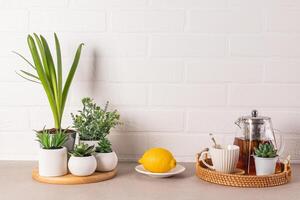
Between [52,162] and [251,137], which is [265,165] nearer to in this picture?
[251,137]

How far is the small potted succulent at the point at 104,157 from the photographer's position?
158 cm

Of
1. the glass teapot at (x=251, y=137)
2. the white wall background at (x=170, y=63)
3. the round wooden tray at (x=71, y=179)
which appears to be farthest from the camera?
the white wall background at (x=170, y=63)

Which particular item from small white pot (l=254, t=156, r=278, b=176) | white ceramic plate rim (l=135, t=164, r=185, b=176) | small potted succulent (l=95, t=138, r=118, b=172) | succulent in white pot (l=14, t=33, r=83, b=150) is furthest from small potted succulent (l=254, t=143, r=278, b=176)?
succulent in white pot (l=14, t=33, r=83, b=150)

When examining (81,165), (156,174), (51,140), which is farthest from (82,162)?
(156,174)

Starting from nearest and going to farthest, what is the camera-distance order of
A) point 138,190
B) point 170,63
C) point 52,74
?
point 138,190, point 52,74, point 170,63

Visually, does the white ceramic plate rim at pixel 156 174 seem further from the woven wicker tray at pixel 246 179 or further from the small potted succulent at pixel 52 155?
the small potted succulent at pixel 52 155

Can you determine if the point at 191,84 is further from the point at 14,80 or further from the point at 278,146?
the point at 14,80

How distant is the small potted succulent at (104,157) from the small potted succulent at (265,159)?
1.41 ft

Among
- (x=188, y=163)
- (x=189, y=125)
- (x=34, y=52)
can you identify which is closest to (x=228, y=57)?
(x=189, y=125)

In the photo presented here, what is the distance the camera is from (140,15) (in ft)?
5.88

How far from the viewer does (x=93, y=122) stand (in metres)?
1.66

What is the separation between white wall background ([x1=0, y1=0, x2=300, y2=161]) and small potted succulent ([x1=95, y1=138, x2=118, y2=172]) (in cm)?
23

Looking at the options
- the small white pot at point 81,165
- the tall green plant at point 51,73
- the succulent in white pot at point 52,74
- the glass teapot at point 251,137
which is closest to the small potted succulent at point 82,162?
the small white pot at point 81,165

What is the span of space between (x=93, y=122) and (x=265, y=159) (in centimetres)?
54
